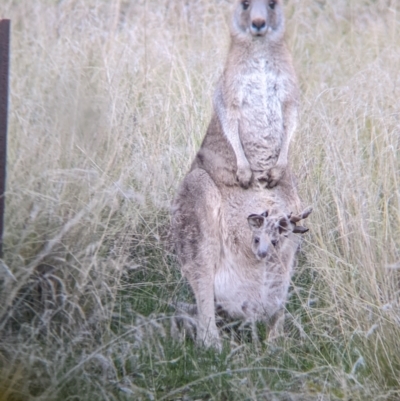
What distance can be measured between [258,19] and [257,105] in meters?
0.49

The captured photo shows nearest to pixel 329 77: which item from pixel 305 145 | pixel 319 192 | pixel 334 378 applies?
pixel 305 145

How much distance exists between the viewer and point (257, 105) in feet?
16.8

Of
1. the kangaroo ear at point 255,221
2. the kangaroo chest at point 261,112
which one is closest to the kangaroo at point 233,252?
the kangaroo ear at point 255,221

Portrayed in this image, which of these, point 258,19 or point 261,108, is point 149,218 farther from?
point 258,19

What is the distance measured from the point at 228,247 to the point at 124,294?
0.70m

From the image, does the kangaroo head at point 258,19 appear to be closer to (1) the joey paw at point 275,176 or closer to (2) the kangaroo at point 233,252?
(1) the joey paw at point 275,176

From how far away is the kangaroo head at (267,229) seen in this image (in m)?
4.74

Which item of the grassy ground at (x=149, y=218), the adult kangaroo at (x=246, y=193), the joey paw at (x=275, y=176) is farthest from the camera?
the joey paw at (x=275, y=176)

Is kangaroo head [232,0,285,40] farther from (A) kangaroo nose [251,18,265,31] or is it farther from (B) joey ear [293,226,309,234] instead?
(B) joey ear [293,226,309,234]

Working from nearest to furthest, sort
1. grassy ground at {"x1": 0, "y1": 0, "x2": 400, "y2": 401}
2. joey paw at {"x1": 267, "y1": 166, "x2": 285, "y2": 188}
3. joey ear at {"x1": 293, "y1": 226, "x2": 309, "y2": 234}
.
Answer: grassy ground at {"x1": 0, "y1": 0, "x2": 400, "y2": 401} → joey ear at {"x1": 293, "y1": 226, "x2": 309, "y2": 234} → joey paw at {"x1": 267, "y1": 166, "x2": 285, "y2": 188}

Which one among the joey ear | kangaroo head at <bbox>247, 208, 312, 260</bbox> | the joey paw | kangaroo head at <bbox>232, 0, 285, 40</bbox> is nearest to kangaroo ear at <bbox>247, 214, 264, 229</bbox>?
kangaroo head at <bbox>247, 208, 312, 260</bbox>

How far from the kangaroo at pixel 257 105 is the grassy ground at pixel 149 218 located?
1.16 ft

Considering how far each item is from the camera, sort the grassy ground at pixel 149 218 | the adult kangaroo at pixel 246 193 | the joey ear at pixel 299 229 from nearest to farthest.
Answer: the grassy ground at pixel 149 218
the joey ear at pixel 299 229
the adult kangaroo at pixel 246 193

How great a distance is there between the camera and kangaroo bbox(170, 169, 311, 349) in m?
4.81
